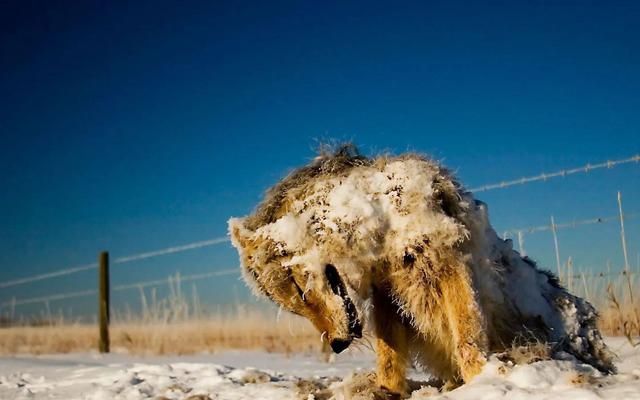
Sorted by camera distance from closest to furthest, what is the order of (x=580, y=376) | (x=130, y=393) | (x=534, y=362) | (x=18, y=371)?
(x=580, y=376), (x=534, y=362), (x=130, y=393), (x=18, y=371)

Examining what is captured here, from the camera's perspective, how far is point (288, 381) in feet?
15.2

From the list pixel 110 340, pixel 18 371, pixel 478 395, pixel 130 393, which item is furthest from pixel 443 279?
pixel 110 340

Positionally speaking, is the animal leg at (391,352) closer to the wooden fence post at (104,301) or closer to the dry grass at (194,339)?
the dry grass at (194,339)

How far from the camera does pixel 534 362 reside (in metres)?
2.53

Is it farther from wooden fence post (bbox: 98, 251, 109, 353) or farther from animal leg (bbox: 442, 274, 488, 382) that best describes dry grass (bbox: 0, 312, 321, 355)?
animal leg (bbox: 442, 274, 488, 382)

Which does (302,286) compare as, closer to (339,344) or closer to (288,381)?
(339,344)

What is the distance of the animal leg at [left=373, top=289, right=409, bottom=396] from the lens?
328 cm

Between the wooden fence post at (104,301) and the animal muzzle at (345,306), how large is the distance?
26.8ft

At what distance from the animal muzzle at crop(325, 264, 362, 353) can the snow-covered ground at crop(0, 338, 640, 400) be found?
1.33 ft

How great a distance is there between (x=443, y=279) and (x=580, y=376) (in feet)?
2.37

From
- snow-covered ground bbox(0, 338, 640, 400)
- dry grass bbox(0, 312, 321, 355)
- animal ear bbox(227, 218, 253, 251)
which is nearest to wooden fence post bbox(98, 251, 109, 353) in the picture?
dry grass bbox(0, 312, 321, 355)

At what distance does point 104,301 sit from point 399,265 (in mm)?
8477

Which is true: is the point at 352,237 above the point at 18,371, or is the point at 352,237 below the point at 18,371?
above

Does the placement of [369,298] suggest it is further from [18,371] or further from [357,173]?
[18,371]
